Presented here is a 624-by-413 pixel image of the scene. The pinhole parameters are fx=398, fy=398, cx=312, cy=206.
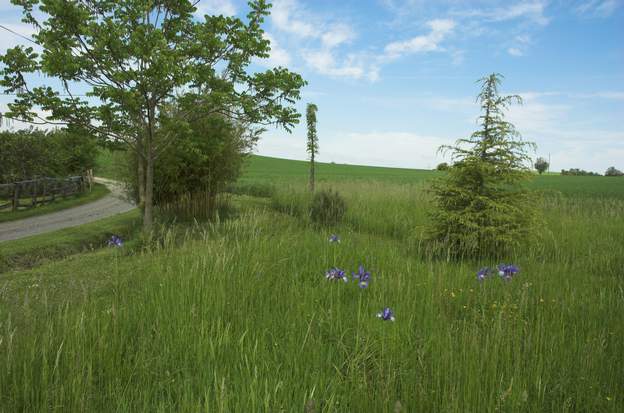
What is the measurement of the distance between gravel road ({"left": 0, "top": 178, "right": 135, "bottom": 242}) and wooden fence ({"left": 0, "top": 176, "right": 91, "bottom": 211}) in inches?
66.2

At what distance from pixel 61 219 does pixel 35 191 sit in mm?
4789

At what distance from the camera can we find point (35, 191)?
21.2 metres

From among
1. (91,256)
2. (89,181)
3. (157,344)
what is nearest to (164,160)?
(91,256)

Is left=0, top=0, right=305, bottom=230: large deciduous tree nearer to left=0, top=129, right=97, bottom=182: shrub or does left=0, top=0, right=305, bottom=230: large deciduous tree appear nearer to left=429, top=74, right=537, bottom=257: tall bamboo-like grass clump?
left=429, top=74, right=537, bottom=257: tall bamboo-like grass clump

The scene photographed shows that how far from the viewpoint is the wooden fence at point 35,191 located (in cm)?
1986

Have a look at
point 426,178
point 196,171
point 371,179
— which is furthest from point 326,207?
point 371,179

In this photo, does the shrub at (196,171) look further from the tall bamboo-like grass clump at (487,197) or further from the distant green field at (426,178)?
the tall bamboo-like grass clump at (487,197)

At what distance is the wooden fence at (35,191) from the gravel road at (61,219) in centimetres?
168

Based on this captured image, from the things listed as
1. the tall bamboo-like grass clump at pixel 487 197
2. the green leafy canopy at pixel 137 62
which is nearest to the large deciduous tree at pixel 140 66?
the green leafy canopy at pixel 137 62

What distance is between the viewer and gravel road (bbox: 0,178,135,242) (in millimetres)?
14768

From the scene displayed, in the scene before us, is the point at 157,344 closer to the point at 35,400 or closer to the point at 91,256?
the point at 35,400

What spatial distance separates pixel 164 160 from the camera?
45.1ft

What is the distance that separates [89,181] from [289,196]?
21.4 m

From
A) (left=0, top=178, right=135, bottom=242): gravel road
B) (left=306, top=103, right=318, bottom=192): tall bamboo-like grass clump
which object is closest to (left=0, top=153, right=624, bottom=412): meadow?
(left=0, top=178, right=135, bottom=242): gravel road
